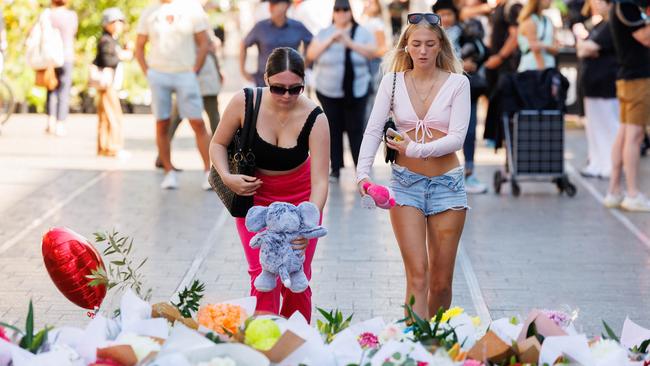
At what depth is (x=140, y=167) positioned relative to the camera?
13906 mm

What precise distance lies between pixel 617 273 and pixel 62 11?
10.1 meters

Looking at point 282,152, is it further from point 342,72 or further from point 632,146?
point 342,72

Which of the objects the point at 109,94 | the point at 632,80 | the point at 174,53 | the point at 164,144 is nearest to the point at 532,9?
the point at 632,80

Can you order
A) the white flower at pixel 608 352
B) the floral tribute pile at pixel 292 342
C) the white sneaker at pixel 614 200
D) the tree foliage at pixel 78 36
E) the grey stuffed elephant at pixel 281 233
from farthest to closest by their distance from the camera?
1. the tree foliage at pixel 78 36
2. the white sneaker at pixel 614 200
3. the grey stuffed elephant at pixel 281 233
4. the white flower at pixel 608 352
5. the floral tribute pile at pixel 292 342

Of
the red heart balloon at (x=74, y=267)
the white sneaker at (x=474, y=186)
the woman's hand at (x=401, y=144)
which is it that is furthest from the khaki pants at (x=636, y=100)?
the red heart balloon at (x=74, y=267)

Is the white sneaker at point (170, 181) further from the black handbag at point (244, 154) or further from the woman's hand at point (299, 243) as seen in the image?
the woman's hand at point (299, 243)

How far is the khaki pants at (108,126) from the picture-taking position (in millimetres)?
14633

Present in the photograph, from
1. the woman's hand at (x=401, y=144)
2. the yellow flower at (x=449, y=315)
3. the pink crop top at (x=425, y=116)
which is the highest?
the pink crop top at (x=425, y=116)

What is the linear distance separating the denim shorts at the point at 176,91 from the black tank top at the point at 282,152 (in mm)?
6417

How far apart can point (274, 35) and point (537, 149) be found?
289 centimetres

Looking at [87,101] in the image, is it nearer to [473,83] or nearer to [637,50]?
[473,83]

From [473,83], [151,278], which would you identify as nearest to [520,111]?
[473,83]

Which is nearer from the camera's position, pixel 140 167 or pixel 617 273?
pixel 617 273

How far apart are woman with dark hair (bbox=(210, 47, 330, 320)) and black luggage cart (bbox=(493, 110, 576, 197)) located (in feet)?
21.9
